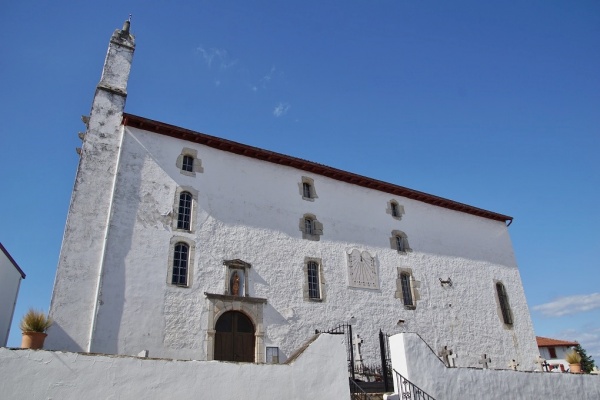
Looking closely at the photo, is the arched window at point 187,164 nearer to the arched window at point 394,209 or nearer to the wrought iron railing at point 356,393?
the arched window at point 394,209

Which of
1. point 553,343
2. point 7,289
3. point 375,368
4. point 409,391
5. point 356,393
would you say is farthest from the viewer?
point 553,343

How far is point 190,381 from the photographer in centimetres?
859

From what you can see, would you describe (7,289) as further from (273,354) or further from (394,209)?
(394,209)

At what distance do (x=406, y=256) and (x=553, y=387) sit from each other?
7.65 metres

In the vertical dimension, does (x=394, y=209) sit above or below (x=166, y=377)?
above

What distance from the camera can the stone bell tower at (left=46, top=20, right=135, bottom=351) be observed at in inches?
493

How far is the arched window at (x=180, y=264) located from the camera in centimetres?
1439

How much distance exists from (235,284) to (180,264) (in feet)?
6.42

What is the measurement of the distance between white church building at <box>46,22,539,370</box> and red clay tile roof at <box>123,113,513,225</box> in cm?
6

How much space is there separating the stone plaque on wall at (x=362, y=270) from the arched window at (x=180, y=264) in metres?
6.42

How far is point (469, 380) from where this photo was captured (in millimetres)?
11391

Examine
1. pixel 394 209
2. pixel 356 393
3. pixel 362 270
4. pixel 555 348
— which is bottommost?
pixel 356 393

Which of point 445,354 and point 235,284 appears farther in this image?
point 445,354

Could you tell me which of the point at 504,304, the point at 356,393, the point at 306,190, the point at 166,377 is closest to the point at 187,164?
the point at 306,190
